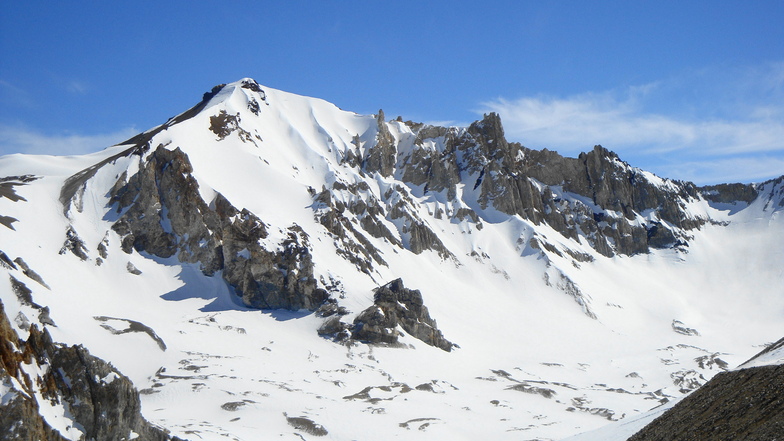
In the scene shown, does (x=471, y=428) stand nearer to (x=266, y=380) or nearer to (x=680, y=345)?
(x=266, y=380)

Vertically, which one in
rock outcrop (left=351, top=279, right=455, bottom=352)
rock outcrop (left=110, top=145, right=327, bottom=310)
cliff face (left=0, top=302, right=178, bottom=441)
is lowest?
cliff face (left=0, top=302, right=178, bottom=441)

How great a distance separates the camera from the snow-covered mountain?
8388cm

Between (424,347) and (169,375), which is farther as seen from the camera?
(424,347)

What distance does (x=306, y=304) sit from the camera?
12912 cm

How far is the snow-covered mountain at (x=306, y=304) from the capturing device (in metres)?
83.9

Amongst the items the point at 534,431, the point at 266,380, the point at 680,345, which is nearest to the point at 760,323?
the point at 680,345

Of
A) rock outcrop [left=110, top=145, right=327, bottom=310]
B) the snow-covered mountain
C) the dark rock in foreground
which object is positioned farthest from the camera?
rock outcrop [left=110, top=145, right=327, bottom=310]

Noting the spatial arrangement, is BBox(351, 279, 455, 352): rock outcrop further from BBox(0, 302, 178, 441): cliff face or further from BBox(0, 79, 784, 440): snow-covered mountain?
BBox(0, 302, 178, 441): cliff face

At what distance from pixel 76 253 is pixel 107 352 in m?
33.6

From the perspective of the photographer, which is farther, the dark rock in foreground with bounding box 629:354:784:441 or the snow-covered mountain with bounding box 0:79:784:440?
the snow-covered mountain with bounding box 0:79:784:440

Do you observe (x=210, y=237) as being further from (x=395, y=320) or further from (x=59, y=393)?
(x=59, y=393)

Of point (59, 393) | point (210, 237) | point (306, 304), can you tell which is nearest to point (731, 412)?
point (59, 393)

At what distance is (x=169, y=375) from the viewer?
92.1 meters

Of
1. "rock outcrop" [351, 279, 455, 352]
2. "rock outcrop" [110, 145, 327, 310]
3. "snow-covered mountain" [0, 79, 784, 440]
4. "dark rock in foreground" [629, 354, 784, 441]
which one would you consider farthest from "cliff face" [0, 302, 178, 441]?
"rock outcrop" [110, 145, 327, 310]
